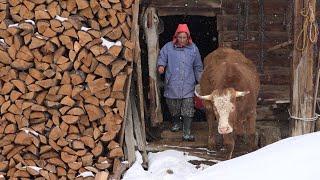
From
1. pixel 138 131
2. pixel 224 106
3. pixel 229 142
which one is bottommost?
pixel 229 142

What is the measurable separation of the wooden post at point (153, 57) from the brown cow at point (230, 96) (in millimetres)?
769

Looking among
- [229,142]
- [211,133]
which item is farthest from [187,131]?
[229,142]

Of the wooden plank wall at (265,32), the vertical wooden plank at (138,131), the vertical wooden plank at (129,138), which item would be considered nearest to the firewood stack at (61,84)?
the vertical wooden plank at (129,138)

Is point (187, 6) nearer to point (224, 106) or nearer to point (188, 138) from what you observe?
point (188, 138)

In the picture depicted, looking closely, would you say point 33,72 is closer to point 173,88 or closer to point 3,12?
point 3,12

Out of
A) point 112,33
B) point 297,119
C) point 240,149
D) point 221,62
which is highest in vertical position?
point 112,33

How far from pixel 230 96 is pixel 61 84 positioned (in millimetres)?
2365

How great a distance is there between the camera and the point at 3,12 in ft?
23.5

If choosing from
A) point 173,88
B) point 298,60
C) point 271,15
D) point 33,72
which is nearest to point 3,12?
point 33,72

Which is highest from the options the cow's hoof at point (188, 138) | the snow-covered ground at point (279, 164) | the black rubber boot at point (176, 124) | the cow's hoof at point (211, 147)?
the snow-covered ground at point (279, 164)

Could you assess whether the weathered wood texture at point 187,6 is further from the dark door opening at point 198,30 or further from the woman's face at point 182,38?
the dark door opening at point 198,30

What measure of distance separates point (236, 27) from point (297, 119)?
266 centimetres

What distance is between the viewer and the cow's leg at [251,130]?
26.7 feet

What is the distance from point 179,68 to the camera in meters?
8.43
